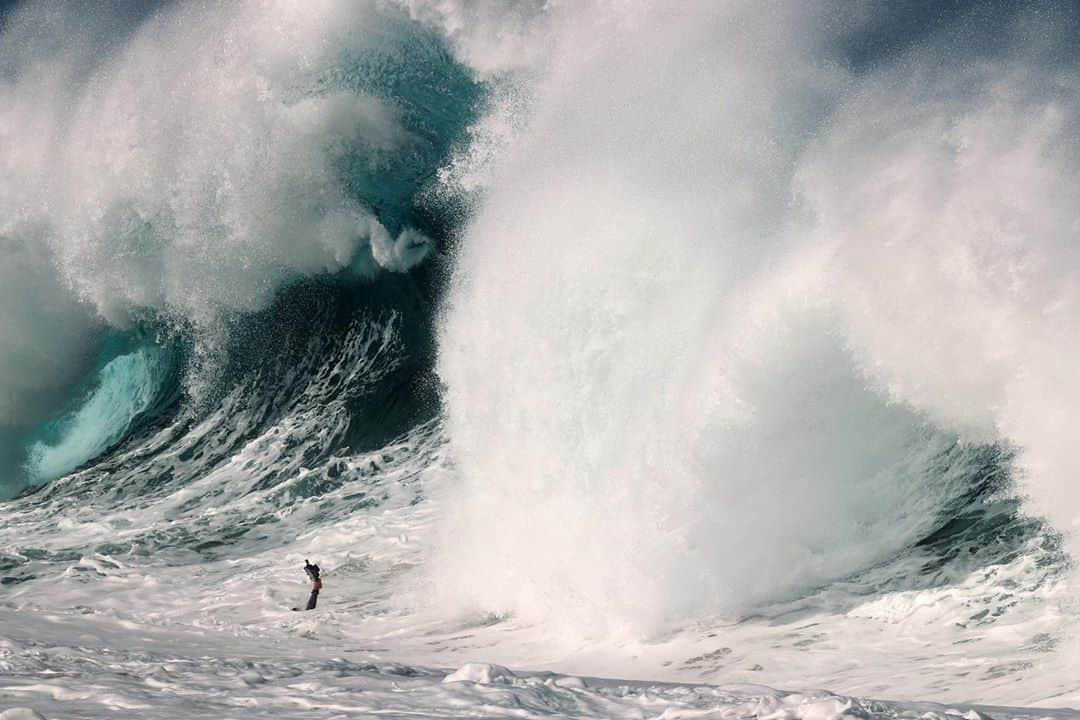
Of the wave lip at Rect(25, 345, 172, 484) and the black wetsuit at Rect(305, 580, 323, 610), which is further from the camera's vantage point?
the wave lip at Rect(25, 345, 172, 484)

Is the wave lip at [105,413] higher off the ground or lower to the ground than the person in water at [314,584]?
higher

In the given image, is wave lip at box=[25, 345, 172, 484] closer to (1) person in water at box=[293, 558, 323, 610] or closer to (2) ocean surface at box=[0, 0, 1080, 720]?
(2) ocean surface at box=[0, 0, 1080, 720]

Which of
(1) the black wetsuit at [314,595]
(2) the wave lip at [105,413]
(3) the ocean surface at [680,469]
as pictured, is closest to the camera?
(3) the ocean surface at [680,469]

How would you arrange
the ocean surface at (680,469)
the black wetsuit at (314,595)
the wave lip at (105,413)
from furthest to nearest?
the wave lip at (105,413) → the black wetsuit at (314,595) → the ocean surface at (680,469)

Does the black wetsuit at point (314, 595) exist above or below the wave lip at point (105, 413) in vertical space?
below

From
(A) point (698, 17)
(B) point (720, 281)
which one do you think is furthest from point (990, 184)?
(A) point (698, 17)

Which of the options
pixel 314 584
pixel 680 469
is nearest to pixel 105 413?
pixel 314 584

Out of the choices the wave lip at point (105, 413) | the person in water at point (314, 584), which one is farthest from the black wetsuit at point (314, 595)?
the wave lip at point (105, 413)

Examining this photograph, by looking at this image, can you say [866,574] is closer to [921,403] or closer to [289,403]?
[921,403]

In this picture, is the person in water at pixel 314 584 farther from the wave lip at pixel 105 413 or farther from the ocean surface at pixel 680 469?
the wave lip at pixel 105 413

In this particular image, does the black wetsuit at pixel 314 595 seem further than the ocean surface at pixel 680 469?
Yes

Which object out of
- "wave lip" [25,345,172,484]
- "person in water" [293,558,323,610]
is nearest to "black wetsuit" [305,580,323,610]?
"person in water" [293,558,323,610]

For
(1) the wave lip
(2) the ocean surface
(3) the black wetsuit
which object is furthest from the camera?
(1) the wave lip
